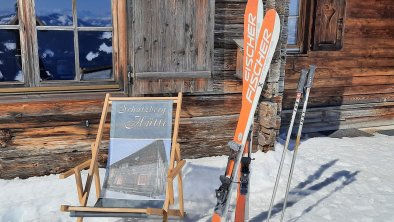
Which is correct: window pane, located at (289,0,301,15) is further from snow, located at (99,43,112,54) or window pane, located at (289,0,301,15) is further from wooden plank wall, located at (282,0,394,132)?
snow, located at (99,43,112,54)

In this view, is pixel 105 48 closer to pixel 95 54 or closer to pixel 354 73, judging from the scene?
pixel 95 54

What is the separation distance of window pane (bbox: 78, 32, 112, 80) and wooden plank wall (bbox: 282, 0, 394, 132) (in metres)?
3.23

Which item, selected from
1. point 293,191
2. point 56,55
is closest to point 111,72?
point 56,55

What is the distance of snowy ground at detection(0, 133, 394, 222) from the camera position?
132 inches

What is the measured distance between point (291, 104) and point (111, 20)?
3598mm

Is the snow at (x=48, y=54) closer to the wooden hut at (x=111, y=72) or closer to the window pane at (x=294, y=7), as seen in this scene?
the wooden hut at (x=111, y=72)

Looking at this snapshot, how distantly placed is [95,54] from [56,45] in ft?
1.38

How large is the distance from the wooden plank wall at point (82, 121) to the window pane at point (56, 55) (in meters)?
0.39

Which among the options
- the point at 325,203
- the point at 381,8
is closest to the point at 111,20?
the point at 325,203

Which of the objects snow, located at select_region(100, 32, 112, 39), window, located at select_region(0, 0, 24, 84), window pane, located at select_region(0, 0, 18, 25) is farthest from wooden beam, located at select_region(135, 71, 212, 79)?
window pane, located at select_region(0, 0, 18, 25)

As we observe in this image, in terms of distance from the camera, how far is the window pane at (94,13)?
3920 millimetres

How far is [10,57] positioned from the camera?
3.90 m

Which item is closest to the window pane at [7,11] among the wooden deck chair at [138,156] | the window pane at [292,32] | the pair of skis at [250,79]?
the wooden deck chair at [138,156]

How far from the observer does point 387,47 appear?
6.88m
